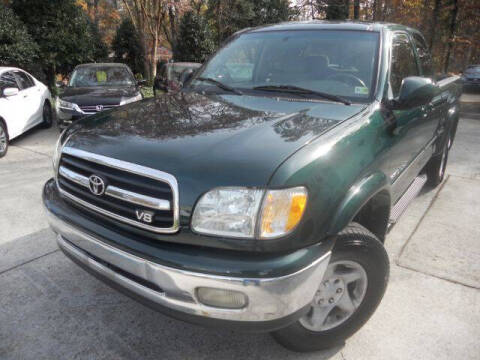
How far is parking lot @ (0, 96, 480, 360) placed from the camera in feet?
7.78

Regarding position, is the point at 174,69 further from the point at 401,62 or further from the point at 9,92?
the point at 401,62

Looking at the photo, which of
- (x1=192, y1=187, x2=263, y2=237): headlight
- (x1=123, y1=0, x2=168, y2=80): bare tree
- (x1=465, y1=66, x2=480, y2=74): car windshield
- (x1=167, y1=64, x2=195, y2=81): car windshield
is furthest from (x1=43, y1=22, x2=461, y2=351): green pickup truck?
(x1=465, y1=66, x2=480, y2=74): car windshield

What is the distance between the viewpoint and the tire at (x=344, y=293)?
7.04 feet

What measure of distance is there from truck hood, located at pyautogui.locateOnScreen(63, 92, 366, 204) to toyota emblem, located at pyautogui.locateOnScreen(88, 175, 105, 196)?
14 cm

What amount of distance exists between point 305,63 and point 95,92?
598 cm

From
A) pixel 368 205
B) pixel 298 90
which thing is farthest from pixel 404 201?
pixel 298 90

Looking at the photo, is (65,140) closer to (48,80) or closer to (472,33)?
(48,80)

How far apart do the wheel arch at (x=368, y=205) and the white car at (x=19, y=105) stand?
6.29 meters

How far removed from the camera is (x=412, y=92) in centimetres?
261

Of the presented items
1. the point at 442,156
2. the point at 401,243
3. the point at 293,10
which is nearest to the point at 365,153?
the point at 401,243

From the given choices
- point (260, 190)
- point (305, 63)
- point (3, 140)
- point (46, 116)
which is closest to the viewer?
point (260, 190)

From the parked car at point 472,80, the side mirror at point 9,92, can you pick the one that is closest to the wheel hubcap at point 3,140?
the side mirror at point 9,92

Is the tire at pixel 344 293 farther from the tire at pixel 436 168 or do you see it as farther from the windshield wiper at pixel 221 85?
the tire at pixel 436 168

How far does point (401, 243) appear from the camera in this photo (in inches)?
143
